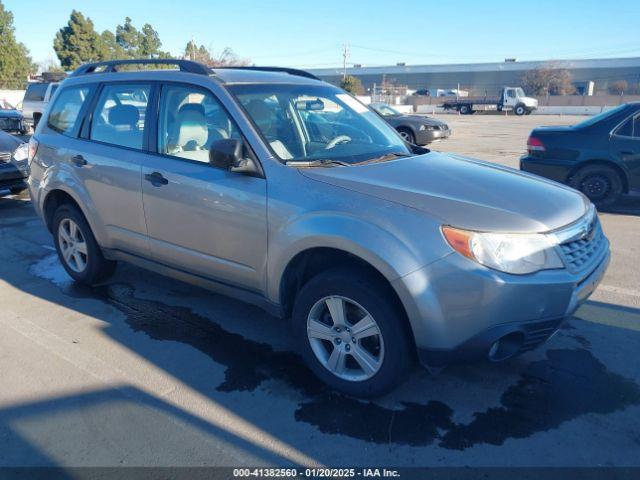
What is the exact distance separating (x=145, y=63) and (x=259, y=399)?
9.50 feet

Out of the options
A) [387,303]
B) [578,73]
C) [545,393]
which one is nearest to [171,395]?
[387,303]

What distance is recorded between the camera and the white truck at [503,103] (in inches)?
1773

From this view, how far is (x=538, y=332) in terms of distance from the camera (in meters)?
2.76

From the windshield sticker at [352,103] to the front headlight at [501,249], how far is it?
1992 millimetres

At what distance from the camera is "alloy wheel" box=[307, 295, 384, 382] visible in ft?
9.83

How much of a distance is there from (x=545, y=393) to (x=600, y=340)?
94 centimetres

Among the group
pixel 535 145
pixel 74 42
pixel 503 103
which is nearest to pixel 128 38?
pixel 74 42

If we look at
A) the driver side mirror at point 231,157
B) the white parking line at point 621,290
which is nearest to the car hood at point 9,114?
the driver side mirror at point 231,157

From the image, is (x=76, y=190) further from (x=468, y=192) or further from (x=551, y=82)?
(x=551, y=82)

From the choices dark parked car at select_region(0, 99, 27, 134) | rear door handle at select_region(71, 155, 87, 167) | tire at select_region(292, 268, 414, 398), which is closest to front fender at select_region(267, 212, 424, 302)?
tire at select_region(292, 268, 414, 398)

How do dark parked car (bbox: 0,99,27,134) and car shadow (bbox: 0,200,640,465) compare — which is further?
dark parked car (bbox: 0,99,27,134)

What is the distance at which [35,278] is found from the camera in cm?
521

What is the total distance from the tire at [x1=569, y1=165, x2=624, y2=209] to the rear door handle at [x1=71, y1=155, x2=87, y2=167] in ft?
21.4

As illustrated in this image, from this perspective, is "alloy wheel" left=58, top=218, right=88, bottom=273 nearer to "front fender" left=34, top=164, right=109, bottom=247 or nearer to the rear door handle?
"front fender" left=34, top=164, right=109, bottom=247
